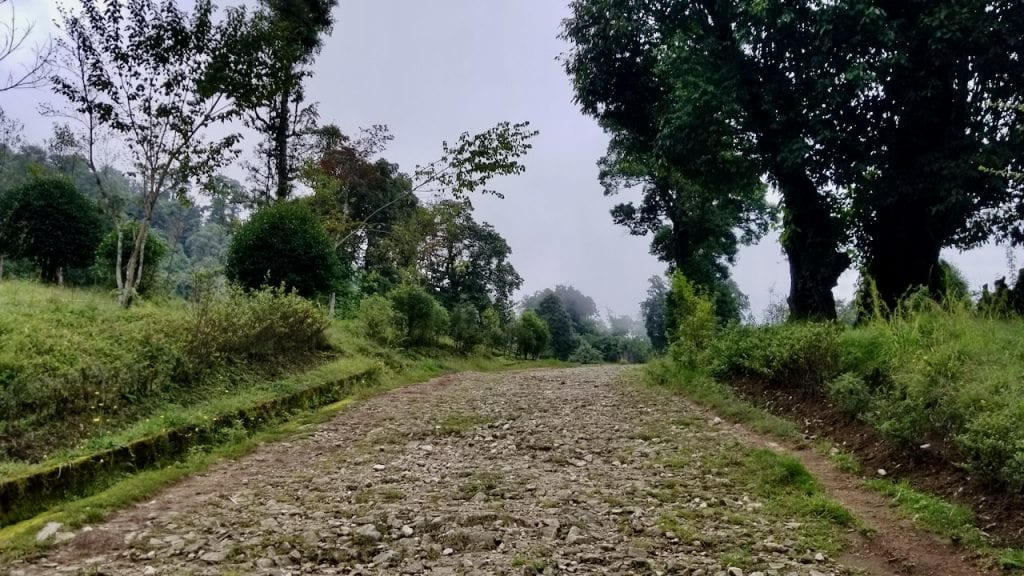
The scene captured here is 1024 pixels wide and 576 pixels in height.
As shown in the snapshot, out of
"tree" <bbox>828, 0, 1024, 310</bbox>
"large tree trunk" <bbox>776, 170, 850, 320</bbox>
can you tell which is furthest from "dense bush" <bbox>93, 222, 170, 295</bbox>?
"tree" <bbox>828, 0, 1024, 310</bbox>

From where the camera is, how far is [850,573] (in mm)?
3094

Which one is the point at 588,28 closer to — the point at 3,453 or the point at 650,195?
the point at 3,453

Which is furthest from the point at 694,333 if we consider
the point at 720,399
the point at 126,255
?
the point at 126,255

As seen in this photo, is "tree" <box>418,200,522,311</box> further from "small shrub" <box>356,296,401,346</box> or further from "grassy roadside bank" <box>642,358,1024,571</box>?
"grassy roadside bank" <box>642,358,1024,571</box>

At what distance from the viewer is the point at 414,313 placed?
1728 cm

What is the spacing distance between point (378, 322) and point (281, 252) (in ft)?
10.9

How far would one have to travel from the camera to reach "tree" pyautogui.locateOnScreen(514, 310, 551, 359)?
111ft

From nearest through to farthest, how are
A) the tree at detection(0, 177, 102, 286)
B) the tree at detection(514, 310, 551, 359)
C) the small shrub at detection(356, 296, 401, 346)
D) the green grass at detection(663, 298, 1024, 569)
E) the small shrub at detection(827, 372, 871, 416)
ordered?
the green grass at detection(663, 298, 1024, 569) → the small shrub at detection(827, 372, 871, 416) → the small shrub at detection(356, 296, 401, 346) → the tree at detection(0, 177, 102, 286) → the tree at detection(514, 310, 551, 359)

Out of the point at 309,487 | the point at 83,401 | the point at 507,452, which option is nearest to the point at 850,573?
the point at 507,452

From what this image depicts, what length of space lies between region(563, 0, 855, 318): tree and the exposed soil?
5358mm

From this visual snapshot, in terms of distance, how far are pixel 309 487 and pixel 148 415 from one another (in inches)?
85.4

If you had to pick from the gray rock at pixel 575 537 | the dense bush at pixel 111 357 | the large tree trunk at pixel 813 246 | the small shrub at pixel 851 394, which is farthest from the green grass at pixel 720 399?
the dense bush at pixel 111 357

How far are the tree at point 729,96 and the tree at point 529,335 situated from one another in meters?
19.2

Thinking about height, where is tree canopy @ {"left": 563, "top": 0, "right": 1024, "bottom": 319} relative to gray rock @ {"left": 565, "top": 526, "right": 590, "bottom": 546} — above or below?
above
